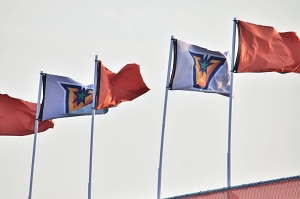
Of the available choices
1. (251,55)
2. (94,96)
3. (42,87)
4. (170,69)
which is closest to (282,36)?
(251,55)

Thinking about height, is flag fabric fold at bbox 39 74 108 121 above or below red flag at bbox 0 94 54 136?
above

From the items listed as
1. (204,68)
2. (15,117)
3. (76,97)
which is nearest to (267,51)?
(204,68)

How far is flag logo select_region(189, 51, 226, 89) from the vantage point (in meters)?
33.3

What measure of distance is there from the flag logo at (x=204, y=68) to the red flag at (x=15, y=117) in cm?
827

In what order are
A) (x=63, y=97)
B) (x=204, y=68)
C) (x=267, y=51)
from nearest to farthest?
1. (x=267, y=51)
2. (x=204, y=68)
3. (x=63, y=97)

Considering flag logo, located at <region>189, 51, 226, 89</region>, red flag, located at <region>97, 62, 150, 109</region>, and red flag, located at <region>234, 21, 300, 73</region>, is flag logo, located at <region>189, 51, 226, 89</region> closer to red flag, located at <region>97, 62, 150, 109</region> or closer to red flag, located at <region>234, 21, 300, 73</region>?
red flag, located at <region>234, 21, 300, 73</region>

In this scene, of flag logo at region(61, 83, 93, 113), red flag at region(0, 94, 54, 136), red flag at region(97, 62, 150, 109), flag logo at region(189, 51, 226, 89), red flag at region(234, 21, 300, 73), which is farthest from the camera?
red flag at region(0, 94, 54, 136)

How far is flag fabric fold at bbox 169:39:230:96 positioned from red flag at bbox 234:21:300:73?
1259mm

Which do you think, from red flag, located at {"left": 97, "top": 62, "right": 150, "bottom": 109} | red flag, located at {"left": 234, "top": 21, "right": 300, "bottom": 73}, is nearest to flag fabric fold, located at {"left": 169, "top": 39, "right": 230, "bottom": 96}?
red flag, located at {"left": 234, "top": 21, "right": 300, "bottom": 73}

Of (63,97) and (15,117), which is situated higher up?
(63,97)

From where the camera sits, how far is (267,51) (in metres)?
32.5

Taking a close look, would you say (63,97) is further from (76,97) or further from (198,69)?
(198,69)

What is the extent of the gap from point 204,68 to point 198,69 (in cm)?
26

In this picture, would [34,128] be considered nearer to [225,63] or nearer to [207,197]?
[225,63]
